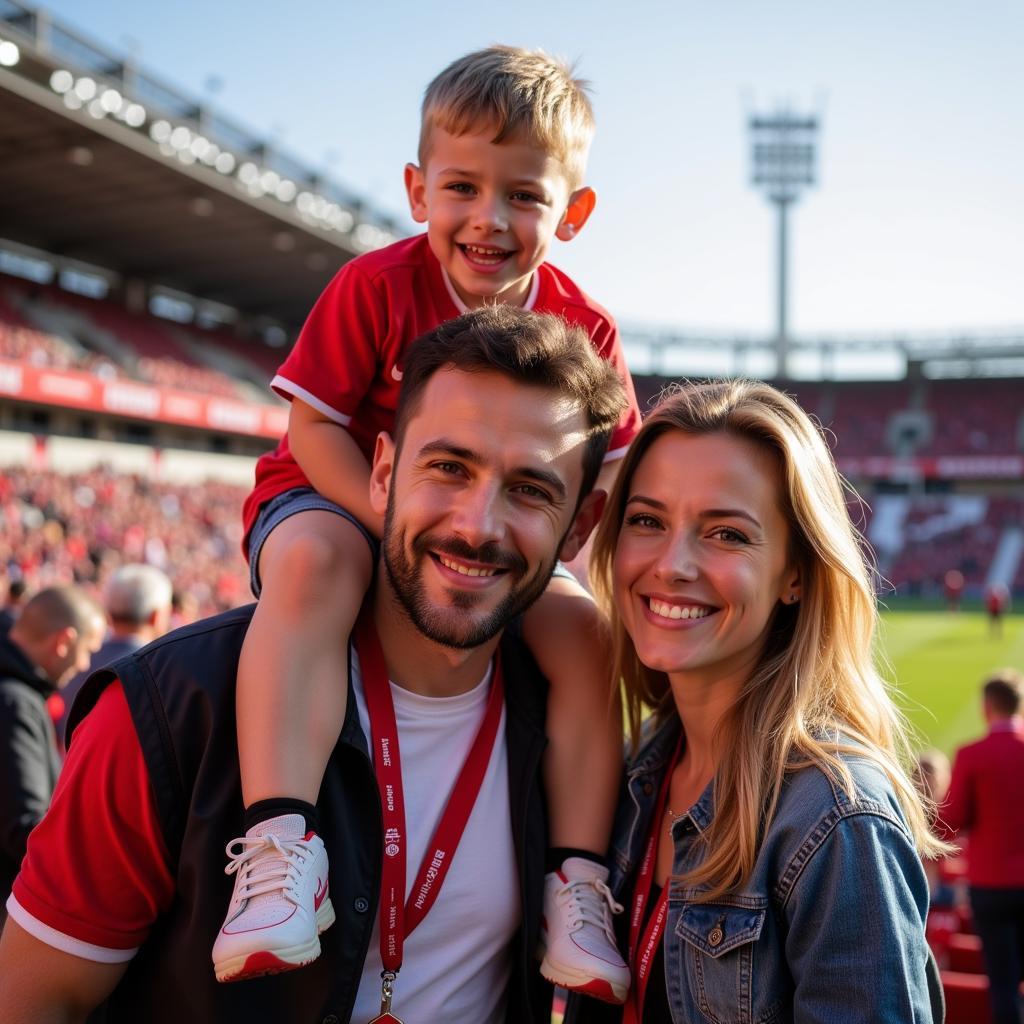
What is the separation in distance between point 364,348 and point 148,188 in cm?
2409

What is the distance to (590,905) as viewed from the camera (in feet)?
7.55

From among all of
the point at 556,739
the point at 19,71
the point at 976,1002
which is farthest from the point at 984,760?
the point at 19,71

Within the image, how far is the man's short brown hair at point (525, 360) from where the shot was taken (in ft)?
7.61

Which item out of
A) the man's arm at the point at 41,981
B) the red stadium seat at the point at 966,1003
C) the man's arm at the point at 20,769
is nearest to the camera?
the man's arm at the point at 41,981

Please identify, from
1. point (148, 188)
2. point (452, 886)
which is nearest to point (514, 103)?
point (452, 886)

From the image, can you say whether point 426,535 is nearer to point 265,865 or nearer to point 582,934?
point 265,865

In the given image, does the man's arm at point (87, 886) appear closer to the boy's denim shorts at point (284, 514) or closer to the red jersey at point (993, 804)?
the boy's denim shorts at point (284, 514)

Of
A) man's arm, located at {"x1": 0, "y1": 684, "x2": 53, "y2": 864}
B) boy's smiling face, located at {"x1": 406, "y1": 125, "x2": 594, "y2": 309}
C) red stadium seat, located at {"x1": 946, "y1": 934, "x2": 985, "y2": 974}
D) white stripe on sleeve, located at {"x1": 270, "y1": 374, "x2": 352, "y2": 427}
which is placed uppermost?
boy's smiling face, located at {"x1": 406, "y1": 125, "x2": 594, "y2": 309}

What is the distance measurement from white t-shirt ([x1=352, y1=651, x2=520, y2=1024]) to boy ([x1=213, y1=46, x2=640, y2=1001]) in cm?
14

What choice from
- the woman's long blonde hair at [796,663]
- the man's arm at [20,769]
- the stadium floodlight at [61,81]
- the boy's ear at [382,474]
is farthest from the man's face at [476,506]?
the stadium floodlight at [61,81]

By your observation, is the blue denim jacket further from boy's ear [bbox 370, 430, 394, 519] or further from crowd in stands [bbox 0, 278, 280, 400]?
crowd in stands [bbox 0, 278, 280, 400]

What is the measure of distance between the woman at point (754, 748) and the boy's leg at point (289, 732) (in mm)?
718

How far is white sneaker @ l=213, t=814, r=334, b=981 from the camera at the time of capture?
6.15 feet

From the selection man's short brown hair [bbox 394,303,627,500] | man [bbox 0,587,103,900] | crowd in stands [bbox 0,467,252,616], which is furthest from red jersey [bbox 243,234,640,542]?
crowd in stands [bbox 0,467,252,616]
